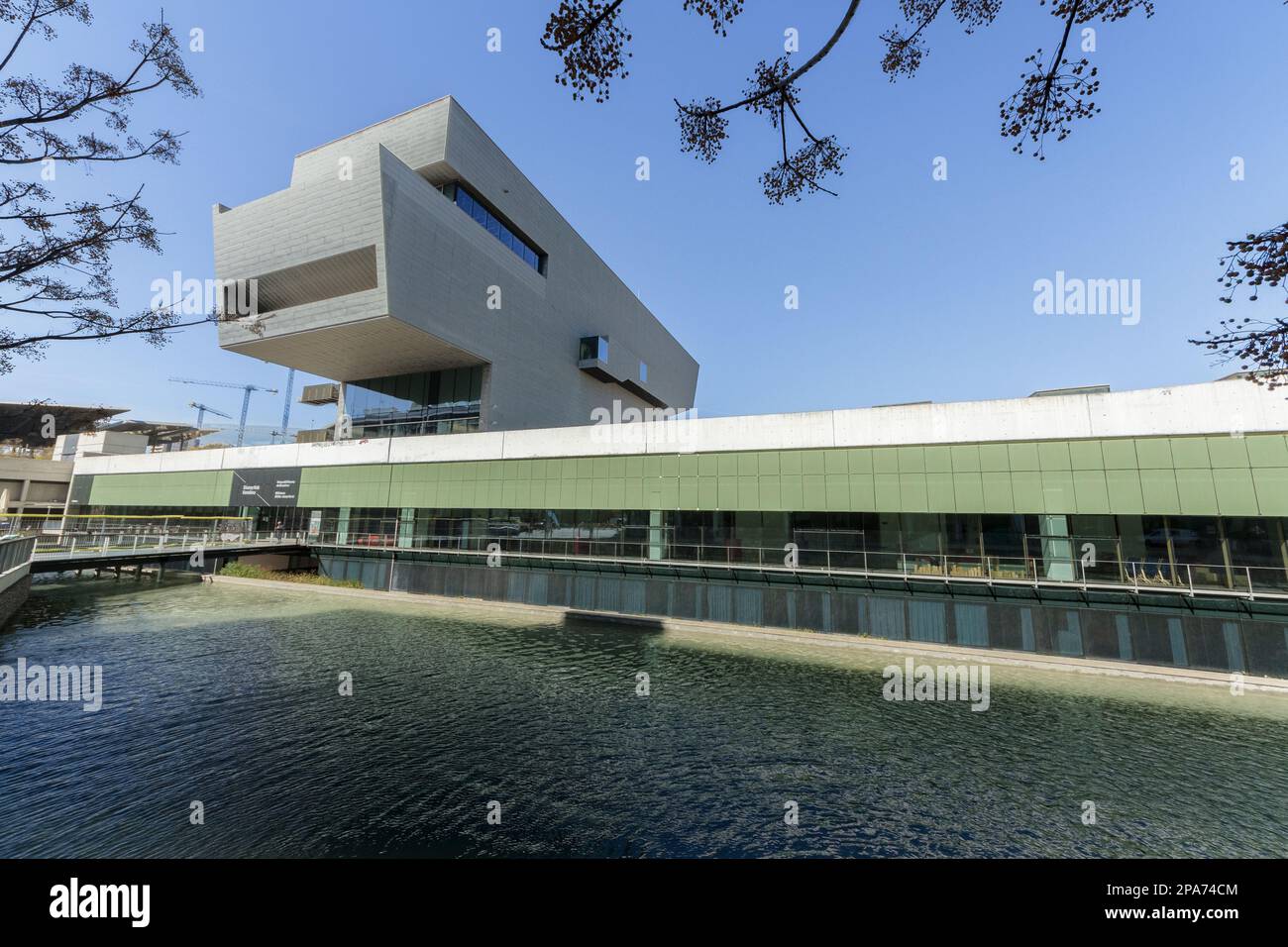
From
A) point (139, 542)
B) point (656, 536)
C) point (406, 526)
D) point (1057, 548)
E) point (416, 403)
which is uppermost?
point (416, 403)

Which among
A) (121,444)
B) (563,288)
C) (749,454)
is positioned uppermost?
(563,288)

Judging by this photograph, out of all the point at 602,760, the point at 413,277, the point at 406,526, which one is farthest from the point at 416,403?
the point at 602,760

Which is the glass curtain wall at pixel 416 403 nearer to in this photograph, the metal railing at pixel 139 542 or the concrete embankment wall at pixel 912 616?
the metal railing at pixel 139 542

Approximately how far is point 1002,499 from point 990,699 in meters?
8.61

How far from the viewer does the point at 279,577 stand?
109 feet

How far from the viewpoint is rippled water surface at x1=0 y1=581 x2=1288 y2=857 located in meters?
8.12

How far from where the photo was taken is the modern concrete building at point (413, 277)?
32.1m

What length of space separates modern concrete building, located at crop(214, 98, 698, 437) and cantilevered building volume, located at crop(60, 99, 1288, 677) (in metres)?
0.20

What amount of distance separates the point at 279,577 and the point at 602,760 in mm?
31934

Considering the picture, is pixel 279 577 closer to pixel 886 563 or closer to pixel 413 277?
pixel 413 277
